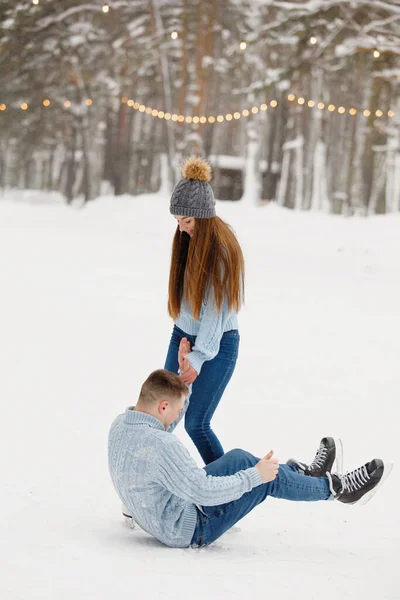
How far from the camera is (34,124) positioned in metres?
33.7

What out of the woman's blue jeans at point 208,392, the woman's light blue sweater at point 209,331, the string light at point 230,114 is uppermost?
the string light at point 230,114

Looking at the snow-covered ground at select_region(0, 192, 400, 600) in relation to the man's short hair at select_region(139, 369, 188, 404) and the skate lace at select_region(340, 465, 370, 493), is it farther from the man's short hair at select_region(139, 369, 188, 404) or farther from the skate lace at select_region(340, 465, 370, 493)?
the man's short hair at select_region(139, 369, 188, 404)

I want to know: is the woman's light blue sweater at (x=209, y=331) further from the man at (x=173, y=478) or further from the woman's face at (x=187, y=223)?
the man at (x=173, y=478)

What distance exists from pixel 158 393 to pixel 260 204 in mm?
23587

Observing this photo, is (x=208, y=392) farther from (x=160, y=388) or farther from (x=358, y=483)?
(x=358, y=483)

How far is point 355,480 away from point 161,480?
111cm

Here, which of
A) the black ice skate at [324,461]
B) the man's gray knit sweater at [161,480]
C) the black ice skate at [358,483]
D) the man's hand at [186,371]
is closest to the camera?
the man's gray knit sweater at [161,480]

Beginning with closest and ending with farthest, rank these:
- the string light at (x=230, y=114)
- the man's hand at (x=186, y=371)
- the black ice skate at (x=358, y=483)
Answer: the black ice skate at (x=358, y=483) → the man's hand at (x=186, y=371) → the string light at (x=230, y=114)

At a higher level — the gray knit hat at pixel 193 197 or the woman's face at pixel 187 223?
the gray knit hat at pixel 193 197

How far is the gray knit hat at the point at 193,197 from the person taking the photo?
4648mm

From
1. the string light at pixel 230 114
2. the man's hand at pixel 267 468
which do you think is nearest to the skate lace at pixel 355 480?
the man's hand at pixel 267 468

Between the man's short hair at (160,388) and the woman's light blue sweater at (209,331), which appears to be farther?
the woman's light blue sweater at (209,331)

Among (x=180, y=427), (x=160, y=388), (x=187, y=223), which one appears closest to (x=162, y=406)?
(x=160, y=388)

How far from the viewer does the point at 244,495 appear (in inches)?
166
